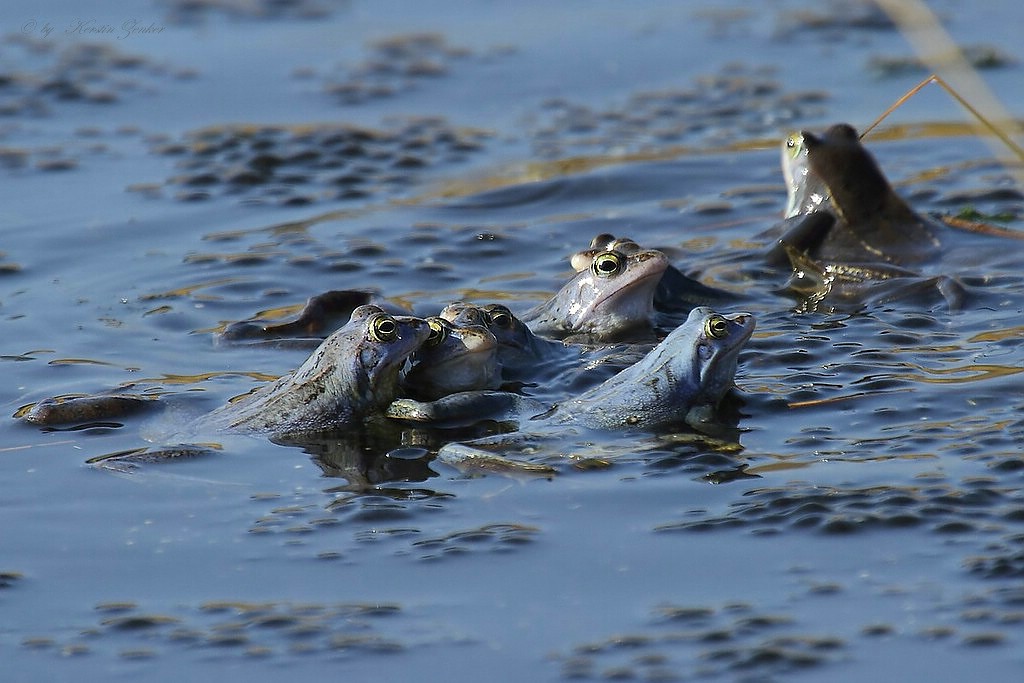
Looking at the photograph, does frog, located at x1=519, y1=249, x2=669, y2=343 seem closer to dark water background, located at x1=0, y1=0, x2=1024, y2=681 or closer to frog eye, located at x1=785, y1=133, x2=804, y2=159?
dark water background, located at x1=0, y1=0, x2=1024, y2=681

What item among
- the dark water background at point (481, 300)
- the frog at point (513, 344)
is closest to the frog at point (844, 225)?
the dark water background at point (481, 300)

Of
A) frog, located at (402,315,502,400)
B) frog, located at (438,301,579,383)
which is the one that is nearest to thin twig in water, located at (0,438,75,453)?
frog, located at (402,315,502,400)

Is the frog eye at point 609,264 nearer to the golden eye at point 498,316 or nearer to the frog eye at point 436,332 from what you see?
the golden eye at point 498,316

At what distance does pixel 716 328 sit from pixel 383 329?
1.39m

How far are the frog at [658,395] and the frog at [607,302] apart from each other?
39.2 inches

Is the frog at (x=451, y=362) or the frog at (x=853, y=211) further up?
the frog at (x=853, y=211)

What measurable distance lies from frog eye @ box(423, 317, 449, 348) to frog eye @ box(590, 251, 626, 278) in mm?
1064

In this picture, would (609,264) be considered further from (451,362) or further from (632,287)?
(451,362)

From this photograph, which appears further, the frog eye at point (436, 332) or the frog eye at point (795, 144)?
the frog eye at point (795, 144)

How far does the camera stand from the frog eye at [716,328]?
20.3 feet

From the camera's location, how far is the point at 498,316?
6887 millimetres

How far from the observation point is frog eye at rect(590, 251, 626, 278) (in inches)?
289

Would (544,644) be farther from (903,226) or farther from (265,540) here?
(903,226)

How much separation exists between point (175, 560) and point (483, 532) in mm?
1052
